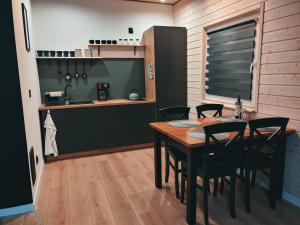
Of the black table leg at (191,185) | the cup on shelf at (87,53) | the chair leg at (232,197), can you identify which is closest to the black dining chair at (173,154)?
the black table leg at (191,185)

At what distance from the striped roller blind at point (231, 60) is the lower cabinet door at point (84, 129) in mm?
2040

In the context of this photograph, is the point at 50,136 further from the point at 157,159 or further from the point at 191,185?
the point at 191,185

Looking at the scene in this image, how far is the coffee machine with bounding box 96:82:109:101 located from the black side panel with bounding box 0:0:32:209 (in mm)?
2106

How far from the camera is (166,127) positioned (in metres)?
2.61

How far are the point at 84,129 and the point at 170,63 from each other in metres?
1.93

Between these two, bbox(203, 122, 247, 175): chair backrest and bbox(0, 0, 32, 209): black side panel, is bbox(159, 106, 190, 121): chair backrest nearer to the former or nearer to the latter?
bbox(203, 122, 247, 175): chair backrest

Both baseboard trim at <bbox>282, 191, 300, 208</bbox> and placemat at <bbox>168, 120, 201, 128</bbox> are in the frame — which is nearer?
baseboard trim at <bbox>282, 191, 300, 208</bbox>

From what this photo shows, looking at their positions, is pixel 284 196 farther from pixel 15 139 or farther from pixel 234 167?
pixel 15 139

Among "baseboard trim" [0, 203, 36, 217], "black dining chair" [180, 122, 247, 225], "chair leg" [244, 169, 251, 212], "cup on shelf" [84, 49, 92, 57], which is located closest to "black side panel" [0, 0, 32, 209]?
"baseboard trim" [0, 203, 36, 217]

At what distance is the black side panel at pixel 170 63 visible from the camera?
4148 mm

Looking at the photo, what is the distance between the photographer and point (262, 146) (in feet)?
7.43

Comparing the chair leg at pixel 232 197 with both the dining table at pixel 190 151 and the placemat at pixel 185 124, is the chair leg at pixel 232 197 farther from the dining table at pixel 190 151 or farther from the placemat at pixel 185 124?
the placemat at pixel 185 124

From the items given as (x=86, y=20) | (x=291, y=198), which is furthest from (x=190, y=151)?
(x=86, y=20)

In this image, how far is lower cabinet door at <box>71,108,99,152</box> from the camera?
3871mm
